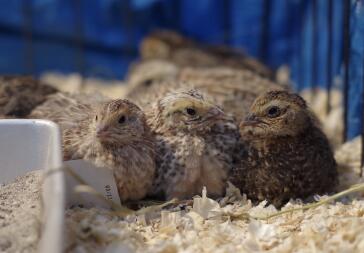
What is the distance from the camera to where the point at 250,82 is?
4.01 metres

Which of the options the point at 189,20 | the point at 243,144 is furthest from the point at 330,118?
the point at 189,20

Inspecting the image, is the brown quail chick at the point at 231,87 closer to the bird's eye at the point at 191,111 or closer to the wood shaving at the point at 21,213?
the bird's eye at the point at 191,111

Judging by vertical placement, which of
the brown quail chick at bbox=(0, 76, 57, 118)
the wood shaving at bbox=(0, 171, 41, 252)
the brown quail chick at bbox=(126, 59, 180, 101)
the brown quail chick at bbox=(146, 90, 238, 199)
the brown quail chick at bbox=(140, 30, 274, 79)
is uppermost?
the brown quail chick at bbox=(140, 30, 274, 79)

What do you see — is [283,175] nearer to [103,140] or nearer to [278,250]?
[278,250]

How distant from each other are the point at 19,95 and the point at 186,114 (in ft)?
3.61

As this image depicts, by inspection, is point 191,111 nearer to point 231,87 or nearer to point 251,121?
point 251,121

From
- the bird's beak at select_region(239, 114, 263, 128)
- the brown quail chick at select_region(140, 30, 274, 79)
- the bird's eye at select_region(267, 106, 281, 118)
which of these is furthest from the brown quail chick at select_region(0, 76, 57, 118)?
the brown quail chick at select_region(140, 30, 274, 79)

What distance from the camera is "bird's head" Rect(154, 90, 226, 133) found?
265cm

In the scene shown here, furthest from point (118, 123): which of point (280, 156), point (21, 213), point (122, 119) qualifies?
point (280, 156)

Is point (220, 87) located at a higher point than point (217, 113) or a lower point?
higher

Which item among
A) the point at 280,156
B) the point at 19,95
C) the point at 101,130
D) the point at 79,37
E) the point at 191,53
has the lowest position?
the point at 280,156

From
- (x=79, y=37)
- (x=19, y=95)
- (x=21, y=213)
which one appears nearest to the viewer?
(x=21, y=213)

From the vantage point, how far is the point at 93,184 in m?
2.42

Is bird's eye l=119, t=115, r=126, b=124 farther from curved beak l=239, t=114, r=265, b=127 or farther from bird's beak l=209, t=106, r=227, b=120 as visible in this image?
curved beak l=239, t=114, r=265, b=127
